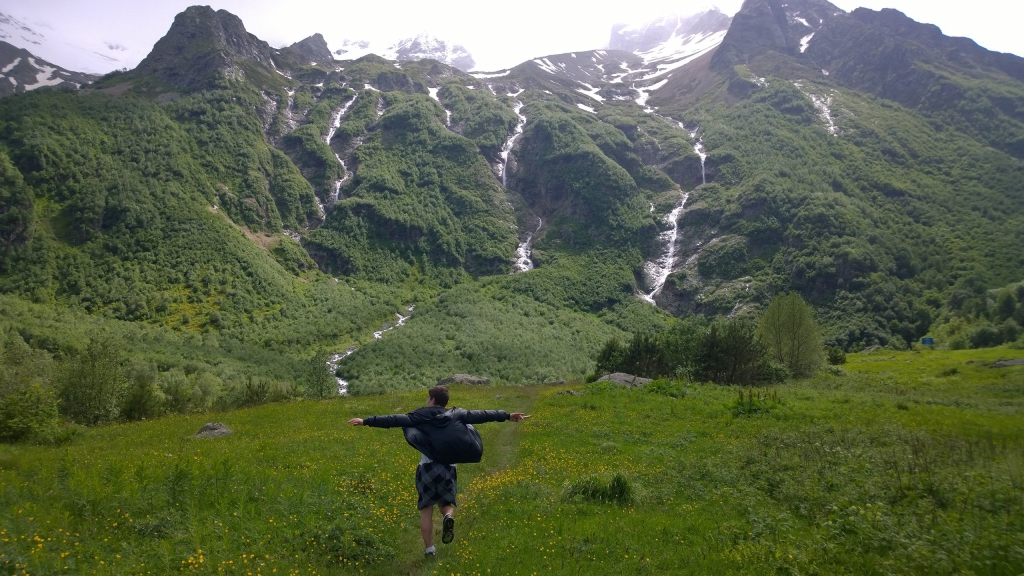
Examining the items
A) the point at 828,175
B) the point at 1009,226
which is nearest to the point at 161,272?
the point at 828,175

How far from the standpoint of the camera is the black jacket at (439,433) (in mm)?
8930

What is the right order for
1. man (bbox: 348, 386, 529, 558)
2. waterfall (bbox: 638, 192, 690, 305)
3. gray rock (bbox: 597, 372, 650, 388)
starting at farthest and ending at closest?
waterfall (bbox: 638, 192, 690, 305), gray rock (bbox: 597, 372, 650, 388), man (bbox: 348, 386, 529, 558)

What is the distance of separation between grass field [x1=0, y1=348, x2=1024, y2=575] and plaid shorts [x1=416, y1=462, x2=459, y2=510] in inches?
40.6

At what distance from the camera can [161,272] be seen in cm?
13088

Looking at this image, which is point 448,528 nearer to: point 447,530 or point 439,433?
point 447,530

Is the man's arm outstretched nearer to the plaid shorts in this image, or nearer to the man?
the man

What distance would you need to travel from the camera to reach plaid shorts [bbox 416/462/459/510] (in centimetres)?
906

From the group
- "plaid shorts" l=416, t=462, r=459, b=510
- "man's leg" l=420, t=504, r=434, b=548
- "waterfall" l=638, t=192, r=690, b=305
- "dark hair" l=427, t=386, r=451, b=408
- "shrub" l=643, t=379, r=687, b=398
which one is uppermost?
"dark hair" l=427, t=386, r=451, b=408

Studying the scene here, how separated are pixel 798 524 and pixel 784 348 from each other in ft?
189

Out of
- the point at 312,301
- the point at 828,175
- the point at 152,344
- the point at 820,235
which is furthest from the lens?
the point at 828,175

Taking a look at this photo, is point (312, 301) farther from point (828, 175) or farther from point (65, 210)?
point (828, 175)

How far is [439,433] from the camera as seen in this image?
8984 millimetres

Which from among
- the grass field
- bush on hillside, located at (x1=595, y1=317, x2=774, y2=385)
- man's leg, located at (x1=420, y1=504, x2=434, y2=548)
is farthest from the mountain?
man's leg, located at (x1=420, y1=504, x2=434, y2=548)

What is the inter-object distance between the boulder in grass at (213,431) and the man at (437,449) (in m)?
16.8
